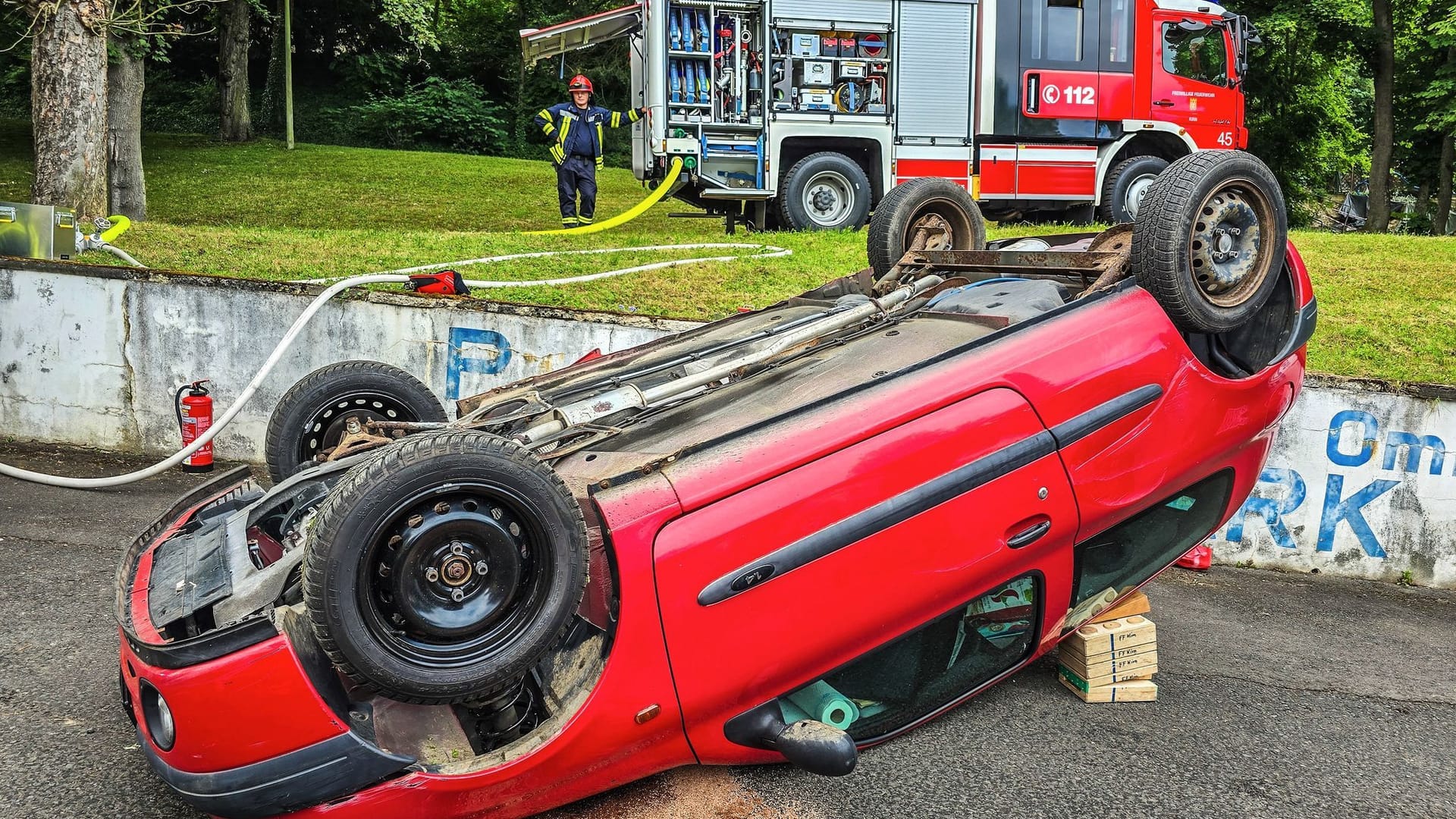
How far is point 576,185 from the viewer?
12727 mm

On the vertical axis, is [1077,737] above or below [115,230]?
below

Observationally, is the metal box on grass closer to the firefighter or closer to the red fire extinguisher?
the red fire extinguisher

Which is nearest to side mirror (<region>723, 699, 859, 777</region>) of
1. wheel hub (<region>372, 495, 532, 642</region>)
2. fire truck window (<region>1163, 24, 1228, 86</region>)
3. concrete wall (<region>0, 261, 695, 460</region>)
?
wheel hub (<region>372, 495, 532, 642</region>)

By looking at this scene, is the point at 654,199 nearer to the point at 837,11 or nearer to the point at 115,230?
the point at 837,11

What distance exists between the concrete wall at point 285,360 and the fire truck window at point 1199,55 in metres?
8.39

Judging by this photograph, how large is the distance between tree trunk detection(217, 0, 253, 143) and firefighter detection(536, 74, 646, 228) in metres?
15.1

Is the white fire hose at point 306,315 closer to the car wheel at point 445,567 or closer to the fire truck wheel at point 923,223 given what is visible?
the fire truck wheel at point 923,223

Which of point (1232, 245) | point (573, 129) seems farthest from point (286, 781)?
point (573, 129)

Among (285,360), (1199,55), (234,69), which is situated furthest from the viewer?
(234,69)

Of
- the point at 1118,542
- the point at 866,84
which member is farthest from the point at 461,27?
the point at 1118,542

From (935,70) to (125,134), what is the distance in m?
9.69

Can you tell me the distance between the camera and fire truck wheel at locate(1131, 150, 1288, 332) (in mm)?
3588

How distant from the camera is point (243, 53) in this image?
25.3 m

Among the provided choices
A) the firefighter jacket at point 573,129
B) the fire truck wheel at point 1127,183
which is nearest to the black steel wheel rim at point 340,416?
the firefighter jacket at point 573,129
